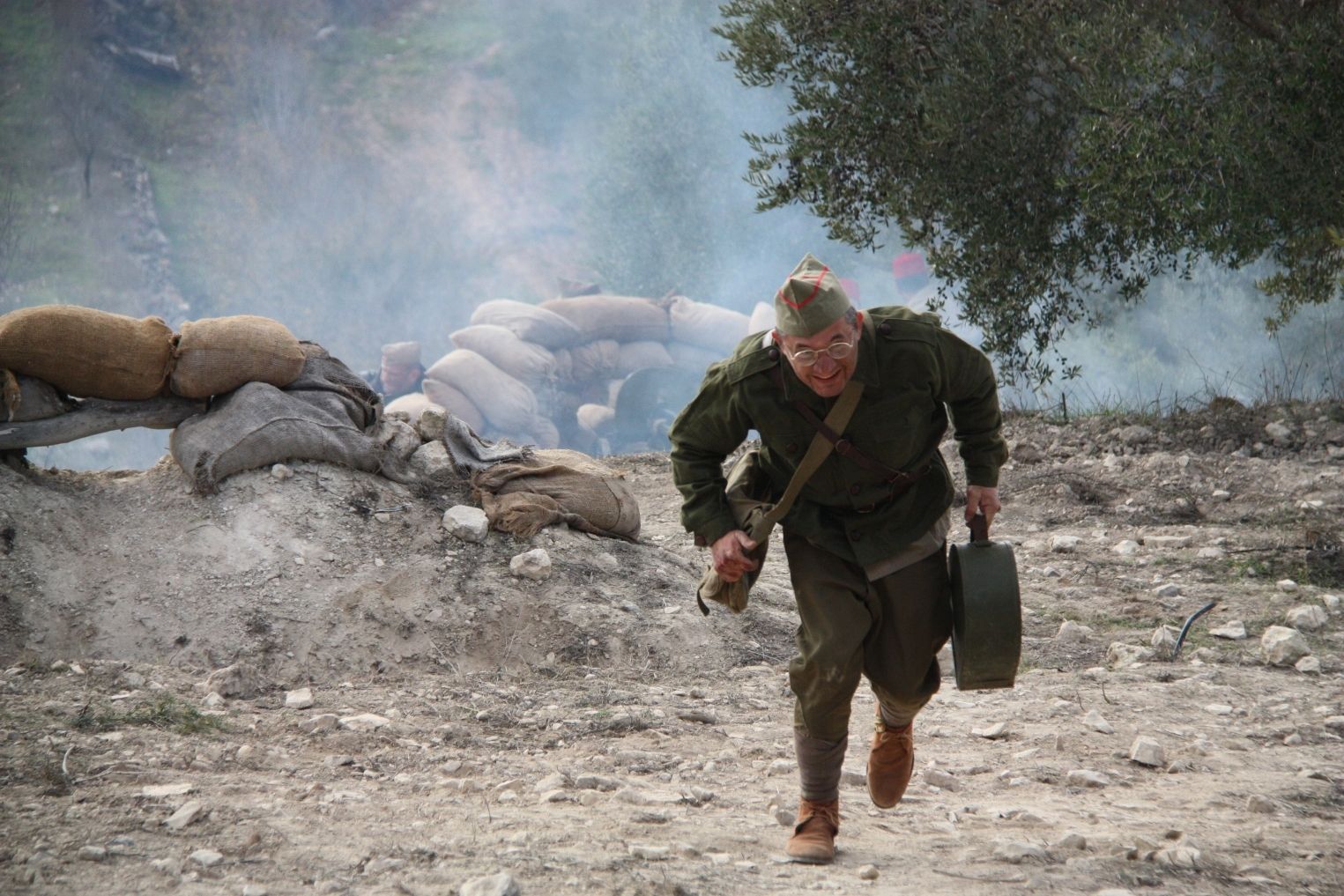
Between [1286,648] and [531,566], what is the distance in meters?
3.55

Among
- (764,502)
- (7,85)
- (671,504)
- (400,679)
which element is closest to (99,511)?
(400,679)

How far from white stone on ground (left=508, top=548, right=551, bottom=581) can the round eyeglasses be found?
131 inches

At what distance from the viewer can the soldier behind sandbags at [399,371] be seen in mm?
28062

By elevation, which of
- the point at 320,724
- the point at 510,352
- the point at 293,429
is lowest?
the point at 320,724

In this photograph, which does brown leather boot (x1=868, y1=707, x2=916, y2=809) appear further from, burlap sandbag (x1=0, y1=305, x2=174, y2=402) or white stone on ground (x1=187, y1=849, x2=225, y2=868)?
burlap sandbag (x1=0, y1=305, x2=174, y2=402)

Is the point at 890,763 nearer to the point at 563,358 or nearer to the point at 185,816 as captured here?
the point at 185,816

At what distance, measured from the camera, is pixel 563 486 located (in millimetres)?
6547

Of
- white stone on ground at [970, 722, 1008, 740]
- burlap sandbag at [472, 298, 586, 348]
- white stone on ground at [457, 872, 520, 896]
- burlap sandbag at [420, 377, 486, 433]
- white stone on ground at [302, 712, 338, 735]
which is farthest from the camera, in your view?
burlap sandbag at [472, 298, 586, 348]

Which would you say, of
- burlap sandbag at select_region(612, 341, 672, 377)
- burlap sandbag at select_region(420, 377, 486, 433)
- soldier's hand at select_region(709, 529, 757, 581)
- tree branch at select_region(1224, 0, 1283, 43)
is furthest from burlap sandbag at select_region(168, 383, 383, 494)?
burlap sandbag at select_region(612, 341, 672, 377)

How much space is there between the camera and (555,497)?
6.51 m

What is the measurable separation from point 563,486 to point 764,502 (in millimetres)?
3475

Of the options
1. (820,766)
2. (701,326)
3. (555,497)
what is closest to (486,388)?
(701,326)

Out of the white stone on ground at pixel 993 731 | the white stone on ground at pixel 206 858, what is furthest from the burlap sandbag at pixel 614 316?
the white stone on ground at pixel 206 858

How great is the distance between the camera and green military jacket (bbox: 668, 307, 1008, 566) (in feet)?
9.82
